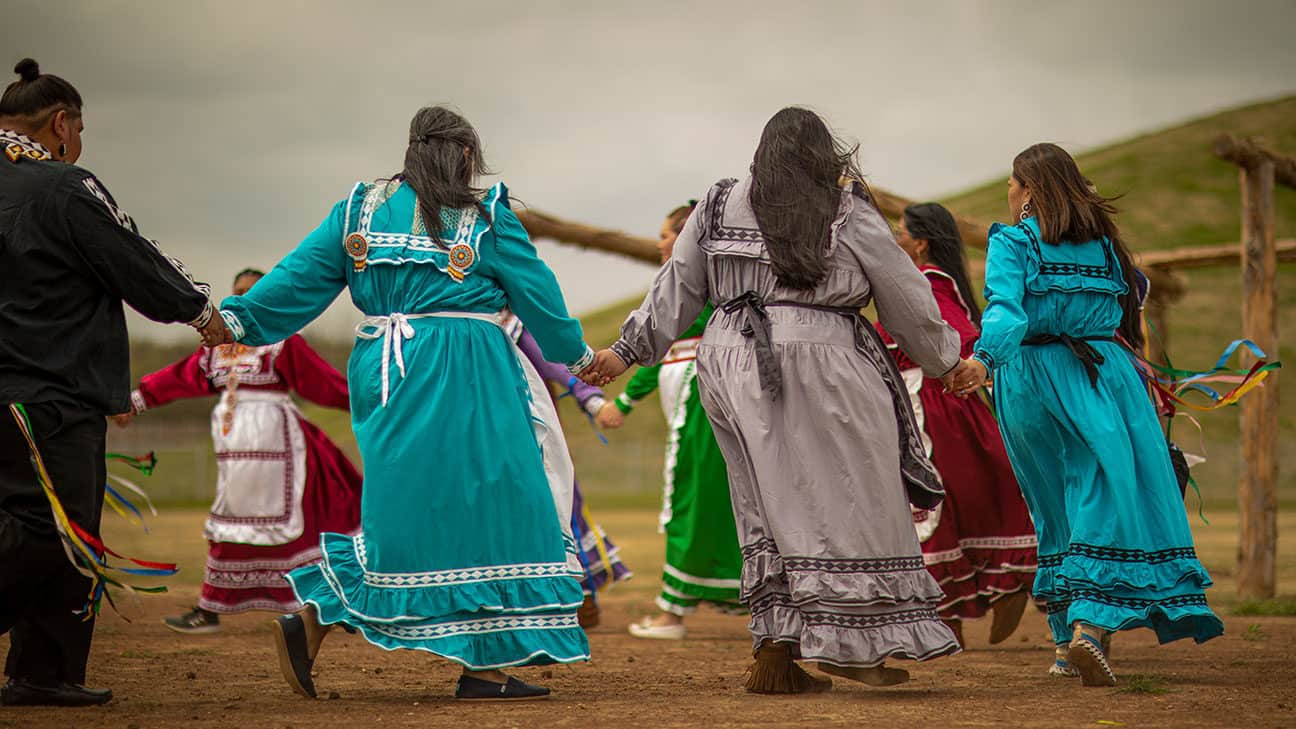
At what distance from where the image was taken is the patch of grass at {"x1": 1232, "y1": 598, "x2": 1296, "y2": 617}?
26.4ft

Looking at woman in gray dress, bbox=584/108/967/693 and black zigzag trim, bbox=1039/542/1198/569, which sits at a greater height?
woman in gray dress, bbox=584/108/967/693

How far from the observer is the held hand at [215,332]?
15.2 feet

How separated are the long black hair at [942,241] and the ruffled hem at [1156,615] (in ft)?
6.65

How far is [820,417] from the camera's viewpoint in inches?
179

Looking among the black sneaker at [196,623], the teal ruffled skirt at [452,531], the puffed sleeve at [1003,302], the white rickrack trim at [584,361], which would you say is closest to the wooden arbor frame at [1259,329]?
the puffed sleeve at [1003,302]

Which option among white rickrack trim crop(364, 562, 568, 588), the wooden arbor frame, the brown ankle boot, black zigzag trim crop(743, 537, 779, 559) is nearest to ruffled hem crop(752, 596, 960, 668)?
the brown ankle boot

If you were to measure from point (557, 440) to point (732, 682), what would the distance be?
115cm

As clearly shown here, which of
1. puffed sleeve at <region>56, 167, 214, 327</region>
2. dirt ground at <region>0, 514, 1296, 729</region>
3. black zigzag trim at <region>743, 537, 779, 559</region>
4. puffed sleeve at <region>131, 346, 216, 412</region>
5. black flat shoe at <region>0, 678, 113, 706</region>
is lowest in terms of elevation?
dirt ground at <region>0, 514, 1296, 729</region>

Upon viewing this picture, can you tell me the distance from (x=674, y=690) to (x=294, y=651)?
1.34 meters

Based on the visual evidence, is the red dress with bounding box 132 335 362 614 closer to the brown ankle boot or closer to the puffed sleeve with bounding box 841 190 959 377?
the brown ankle boot

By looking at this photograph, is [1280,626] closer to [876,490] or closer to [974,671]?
[974,671]

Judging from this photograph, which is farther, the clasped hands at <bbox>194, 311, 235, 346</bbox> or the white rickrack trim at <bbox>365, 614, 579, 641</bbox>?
the clasped hands at <bbox>194, 311, 235, 346</bbox>

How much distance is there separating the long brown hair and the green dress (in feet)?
7.24

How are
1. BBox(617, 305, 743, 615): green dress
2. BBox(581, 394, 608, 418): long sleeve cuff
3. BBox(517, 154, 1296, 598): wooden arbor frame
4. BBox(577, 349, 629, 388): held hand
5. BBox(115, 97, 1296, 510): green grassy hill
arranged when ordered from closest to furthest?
BBox(577, 349, 629, 388): held hand
BBox(581, 394, 608, 418): long sleeve cuff
BBox(617, 305, 743, 615): green dress
BBox(517, 154, 1296, 598): wooden arbor frame
BBox(115, 97, 1296, 510): green grassy hill
